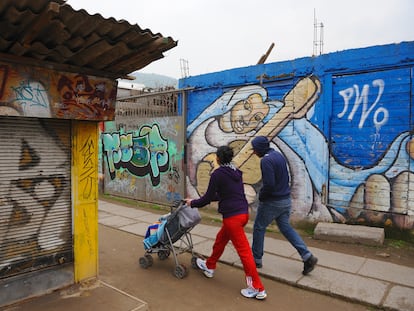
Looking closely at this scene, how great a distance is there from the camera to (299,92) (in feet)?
23.0

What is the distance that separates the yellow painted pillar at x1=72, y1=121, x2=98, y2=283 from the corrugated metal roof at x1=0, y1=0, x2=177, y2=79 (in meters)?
0.83

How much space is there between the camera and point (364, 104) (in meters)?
6.21

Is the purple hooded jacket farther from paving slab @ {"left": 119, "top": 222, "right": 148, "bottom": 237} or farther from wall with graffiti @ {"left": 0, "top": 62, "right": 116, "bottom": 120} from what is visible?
paving slab @ {"left": 119, "top": 222, "right": 148, "bottom": 237}

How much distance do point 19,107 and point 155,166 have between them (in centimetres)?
624

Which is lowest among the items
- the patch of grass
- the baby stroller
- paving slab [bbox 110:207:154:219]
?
paving slab [bbox 110:207:154:219]

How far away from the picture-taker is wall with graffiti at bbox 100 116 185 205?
30.1 ft

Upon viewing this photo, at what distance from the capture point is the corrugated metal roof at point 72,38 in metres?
2.71

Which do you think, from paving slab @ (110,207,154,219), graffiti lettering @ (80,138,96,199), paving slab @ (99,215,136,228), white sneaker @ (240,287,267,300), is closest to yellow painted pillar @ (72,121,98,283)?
graffiti lettering @ (80,138,96,199)

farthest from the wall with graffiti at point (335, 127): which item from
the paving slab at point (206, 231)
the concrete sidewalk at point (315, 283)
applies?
the concrete sidewalk at point (315, 283)

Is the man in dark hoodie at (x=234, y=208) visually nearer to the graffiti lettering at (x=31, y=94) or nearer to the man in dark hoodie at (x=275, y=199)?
the man in dark hoodie at (x=275, y=199)

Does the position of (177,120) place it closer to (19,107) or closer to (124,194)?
(124,194)

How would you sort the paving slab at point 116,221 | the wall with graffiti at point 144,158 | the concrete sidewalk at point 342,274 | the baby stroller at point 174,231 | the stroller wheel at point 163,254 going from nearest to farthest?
the concrete sidewalk at point 342,274 → the baby stroller at point 174,231 → the stroller wheel at point 163,254 → the paving slab at point 116,221 → the wall with graffiti at point 144,158

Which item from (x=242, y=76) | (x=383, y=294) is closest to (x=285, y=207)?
(x=383, y=294)

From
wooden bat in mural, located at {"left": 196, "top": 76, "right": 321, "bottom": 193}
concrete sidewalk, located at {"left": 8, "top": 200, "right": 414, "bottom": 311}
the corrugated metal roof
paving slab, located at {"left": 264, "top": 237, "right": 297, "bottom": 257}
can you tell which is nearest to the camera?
the corrugated metal roof
